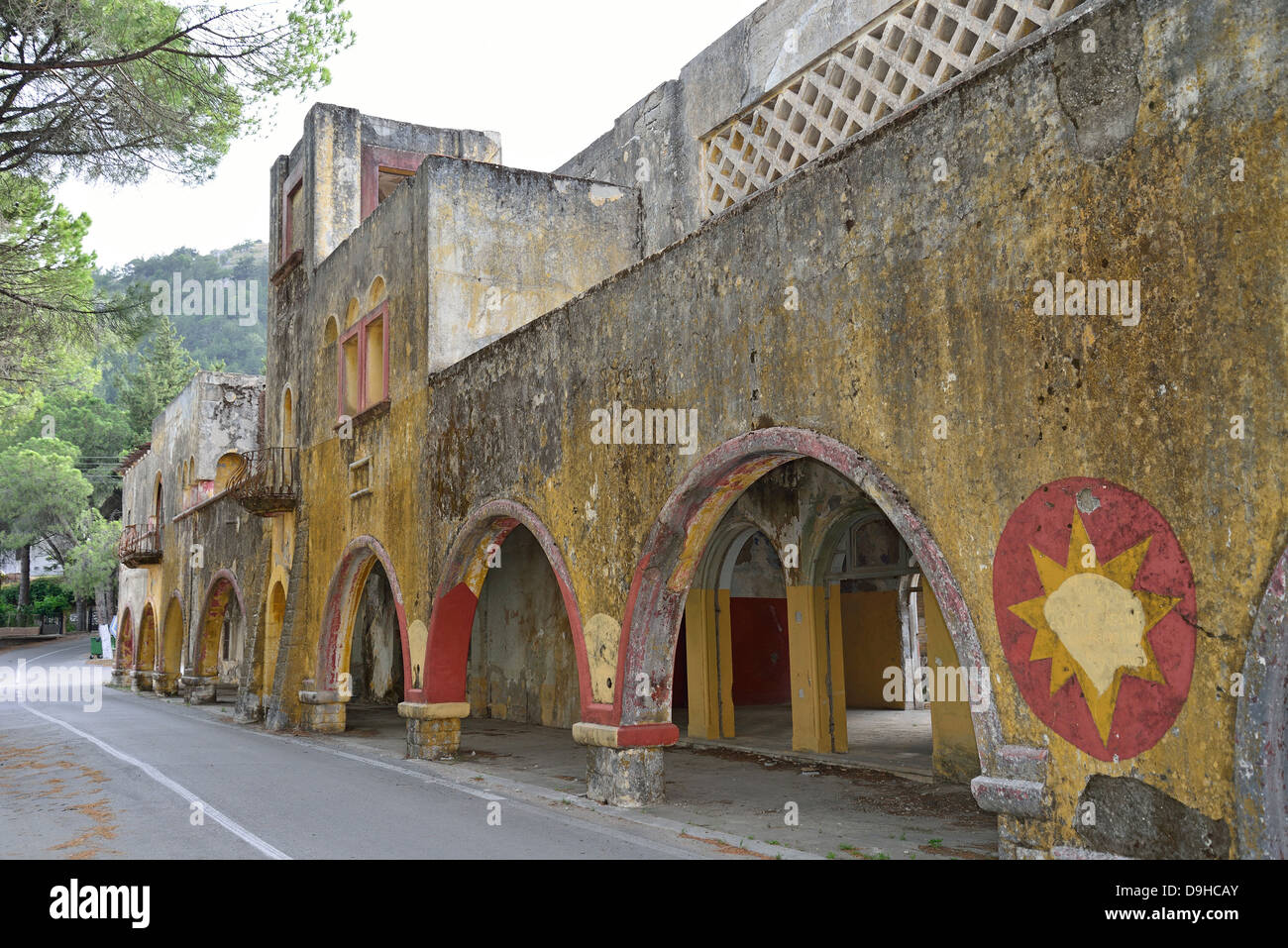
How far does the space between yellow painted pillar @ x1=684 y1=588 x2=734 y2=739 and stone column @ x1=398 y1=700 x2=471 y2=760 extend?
3.64 m

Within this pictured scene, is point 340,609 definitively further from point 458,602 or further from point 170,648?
point 170,648

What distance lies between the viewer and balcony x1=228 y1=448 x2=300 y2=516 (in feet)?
61.7

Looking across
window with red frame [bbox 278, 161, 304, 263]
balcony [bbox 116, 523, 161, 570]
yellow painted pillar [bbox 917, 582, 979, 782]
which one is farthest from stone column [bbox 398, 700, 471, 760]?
balcony [bbox 116, 523, 161, 570]

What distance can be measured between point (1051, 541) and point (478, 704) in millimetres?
15353

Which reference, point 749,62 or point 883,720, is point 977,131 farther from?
point 883,720

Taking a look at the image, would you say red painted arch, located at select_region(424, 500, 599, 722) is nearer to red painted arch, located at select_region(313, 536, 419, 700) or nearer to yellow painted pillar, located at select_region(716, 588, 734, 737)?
red painted arch, located at select_region(313, 536, 419, 700)

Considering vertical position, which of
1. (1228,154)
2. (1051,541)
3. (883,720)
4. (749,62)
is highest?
(749,62)

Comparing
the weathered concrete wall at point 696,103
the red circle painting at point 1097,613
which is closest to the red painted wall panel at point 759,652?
the weathered concrete wall at point 696,103

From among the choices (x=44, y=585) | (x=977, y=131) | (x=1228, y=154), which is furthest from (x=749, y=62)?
(x=44, y=585)

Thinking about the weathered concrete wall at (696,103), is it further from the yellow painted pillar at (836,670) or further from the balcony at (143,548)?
the balcony at (143,548)

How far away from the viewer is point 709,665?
50.6 ft

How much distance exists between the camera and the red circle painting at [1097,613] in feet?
16.9

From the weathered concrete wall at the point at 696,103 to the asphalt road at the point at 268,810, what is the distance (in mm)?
7201
